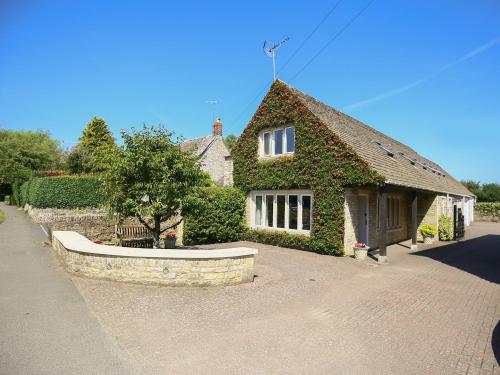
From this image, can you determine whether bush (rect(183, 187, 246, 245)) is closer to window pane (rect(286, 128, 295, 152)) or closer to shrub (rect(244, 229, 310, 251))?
shrub (rect(244, 229, 310, 251))

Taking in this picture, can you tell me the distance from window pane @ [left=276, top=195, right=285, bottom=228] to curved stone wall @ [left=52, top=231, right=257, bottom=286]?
773cm

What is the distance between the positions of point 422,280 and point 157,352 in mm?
8273

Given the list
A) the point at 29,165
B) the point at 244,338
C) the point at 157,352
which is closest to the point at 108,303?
the point at 157,352

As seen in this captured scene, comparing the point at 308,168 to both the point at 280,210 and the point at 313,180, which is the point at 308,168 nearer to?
the point at 313,180

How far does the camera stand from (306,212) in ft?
50.3

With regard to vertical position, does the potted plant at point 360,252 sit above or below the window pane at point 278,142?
below

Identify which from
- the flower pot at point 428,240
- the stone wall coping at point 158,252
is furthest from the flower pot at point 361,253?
the flower pot at point 428,240

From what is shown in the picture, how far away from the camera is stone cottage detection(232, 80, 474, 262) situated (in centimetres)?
1370

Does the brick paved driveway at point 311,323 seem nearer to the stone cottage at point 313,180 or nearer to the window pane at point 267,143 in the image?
the stone cottage at point 313,180

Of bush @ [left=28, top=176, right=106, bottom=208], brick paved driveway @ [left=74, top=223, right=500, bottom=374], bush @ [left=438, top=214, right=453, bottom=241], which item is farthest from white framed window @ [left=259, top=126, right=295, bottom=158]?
bush @ [left=438, top=214, right=453, bottom=241]

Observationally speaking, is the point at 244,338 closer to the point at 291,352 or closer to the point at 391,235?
the point at 291,352

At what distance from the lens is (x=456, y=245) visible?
18.3 metres

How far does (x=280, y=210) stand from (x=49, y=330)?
1213 cm

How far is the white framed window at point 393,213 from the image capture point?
719 inches
